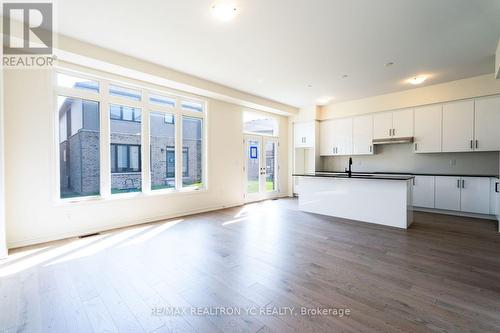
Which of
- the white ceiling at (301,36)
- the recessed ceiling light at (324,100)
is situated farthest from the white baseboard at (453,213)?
the recessed ceiling light at (324,100)

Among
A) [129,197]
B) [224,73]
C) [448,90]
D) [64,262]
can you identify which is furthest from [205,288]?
[448,90]

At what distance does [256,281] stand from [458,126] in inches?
235

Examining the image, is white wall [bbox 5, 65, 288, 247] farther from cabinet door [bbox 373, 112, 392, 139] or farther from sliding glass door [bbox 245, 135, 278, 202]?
cabinet door [bbox 373, 112, 392, 139]

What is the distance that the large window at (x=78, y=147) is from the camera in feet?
12.6

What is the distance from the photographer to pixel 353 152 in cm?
690

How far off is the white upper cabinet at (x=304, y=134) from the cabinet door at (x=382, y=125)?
1806 millimetres

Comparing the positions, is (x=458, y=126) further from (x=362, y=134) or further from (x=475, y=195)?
(x=362, y=134)

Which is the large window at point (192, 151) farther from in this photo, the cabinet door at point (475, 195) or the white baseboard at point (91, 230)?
the cabinet door at point (475, 195)

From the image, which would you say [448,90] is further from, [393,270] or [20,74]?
[20,74]

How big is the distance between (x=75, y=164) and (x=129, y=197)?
1.07 m

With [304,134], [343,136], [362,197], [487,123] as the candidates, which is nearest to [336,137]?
[343,136]

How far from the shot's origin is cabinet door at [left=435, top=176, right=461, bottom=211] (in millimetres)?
5160

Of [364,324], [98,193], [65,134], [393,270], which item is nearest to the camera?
[364,324]

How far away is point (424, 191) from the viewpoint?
221 inches
